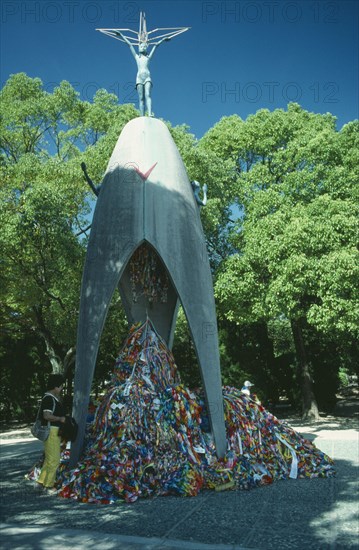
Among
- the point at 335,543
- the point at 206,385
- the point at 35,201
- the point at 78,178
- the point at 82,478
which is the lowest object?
the point at 335,543

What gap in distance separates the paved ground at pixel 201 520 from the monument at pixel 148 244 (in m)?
1.11

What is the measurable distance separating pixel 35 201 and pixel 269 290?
725cm

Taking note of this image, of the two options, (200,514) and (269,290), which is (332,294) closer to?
(269,290)

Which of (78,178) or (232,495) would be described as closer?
(232,495)

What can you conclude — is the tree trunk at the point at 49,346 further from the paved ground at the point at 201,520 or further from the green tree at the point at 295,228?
the paved ground at the point at 201,520

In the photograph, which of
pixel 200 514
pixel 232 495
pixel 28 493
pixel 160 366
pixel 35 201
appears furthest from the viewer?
pixel 35 201

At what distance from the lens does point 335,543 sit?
14.1 feet

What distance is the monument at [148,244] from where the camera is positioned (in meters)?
7.00

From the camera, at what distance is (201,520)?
199 inches

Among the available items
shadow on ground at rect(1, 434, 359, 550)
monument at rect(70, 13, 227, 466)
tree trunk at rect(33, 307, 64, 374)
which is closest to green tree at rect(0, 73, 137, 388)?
tree trunk at rect(33, 307, 64, 374)

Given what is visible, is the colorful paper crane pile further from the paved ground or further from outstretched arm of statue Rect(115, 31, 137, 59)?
outstretched arm of statue Rect(115, 31, 137, 59)

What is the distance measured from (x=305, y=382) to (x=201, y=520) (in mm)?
13619

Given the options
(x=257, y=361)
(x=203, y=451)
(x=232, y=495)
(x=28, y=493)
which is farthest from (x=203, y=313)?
(x=257, y=361)

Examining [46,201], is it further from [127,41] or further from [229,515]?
[229,515]
